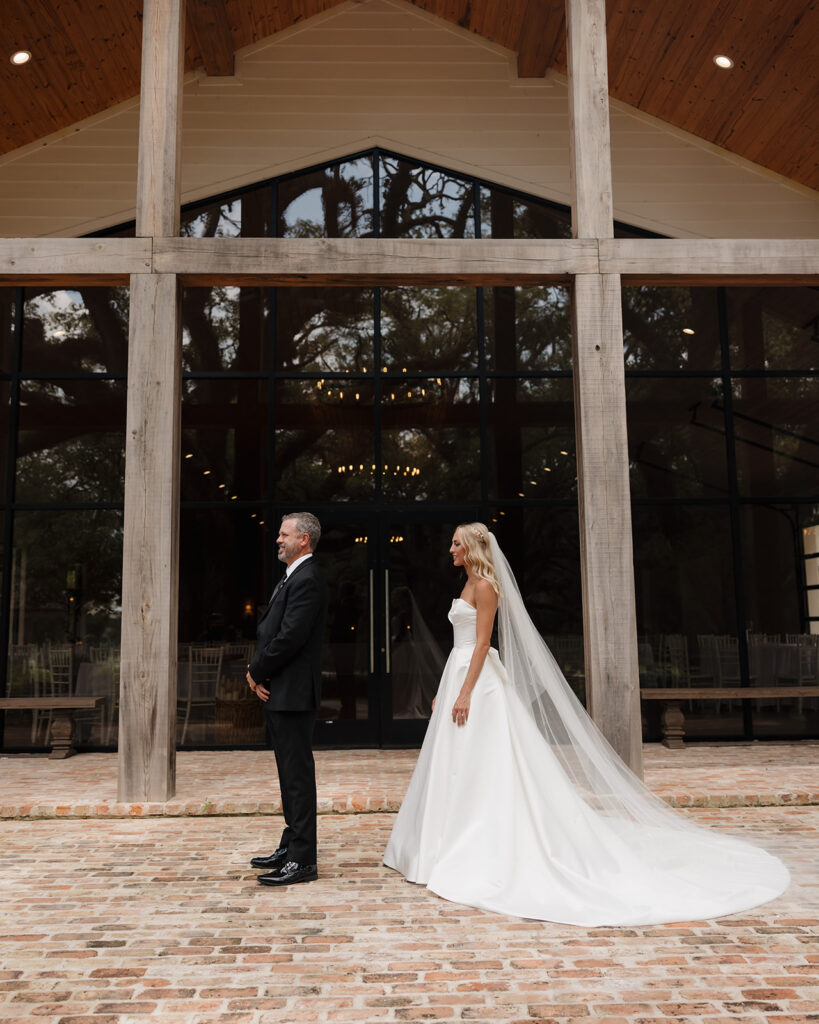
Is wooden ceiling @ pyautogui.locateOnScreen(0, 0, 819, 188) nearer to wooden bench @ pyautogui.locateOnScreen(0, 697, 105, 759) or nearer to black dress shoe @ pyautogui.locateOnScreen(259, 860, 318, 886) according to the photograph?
wooden bench @ pyautogui.locateOnScreen(0, 697, 105, 759)

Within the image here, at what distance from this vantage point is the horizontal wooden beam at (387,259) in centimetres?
643

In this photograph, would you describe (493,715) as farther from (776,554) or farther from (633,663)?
(776,554)

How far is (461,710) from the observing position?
455 cm

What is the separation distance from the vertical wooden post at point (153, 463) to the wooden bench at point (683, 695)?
466 cm

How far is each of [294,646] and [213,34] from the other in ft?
24.7

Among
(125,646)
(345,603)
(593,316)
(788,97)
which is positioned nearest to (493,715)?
(125,646)

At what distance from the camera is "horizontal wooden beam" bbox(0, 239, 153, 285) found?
20.8 ft

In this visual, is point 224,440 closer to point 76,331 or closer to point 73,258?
point 76,331

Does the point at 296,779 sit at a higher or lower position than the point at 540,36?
lower

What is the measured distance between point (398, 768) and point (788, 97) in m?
7.72

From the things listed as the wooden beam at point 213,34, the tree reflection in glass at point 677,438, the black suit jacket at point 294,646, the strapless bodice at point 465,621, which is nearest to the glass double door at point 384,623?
the tree reflection in glass at point 677,438

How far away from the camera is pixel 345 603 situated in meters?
9.06

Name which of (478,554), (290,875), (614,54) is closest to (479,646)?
(478,554)

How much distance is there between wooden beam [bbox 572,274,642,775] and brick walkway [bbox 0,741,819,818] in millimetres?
779
